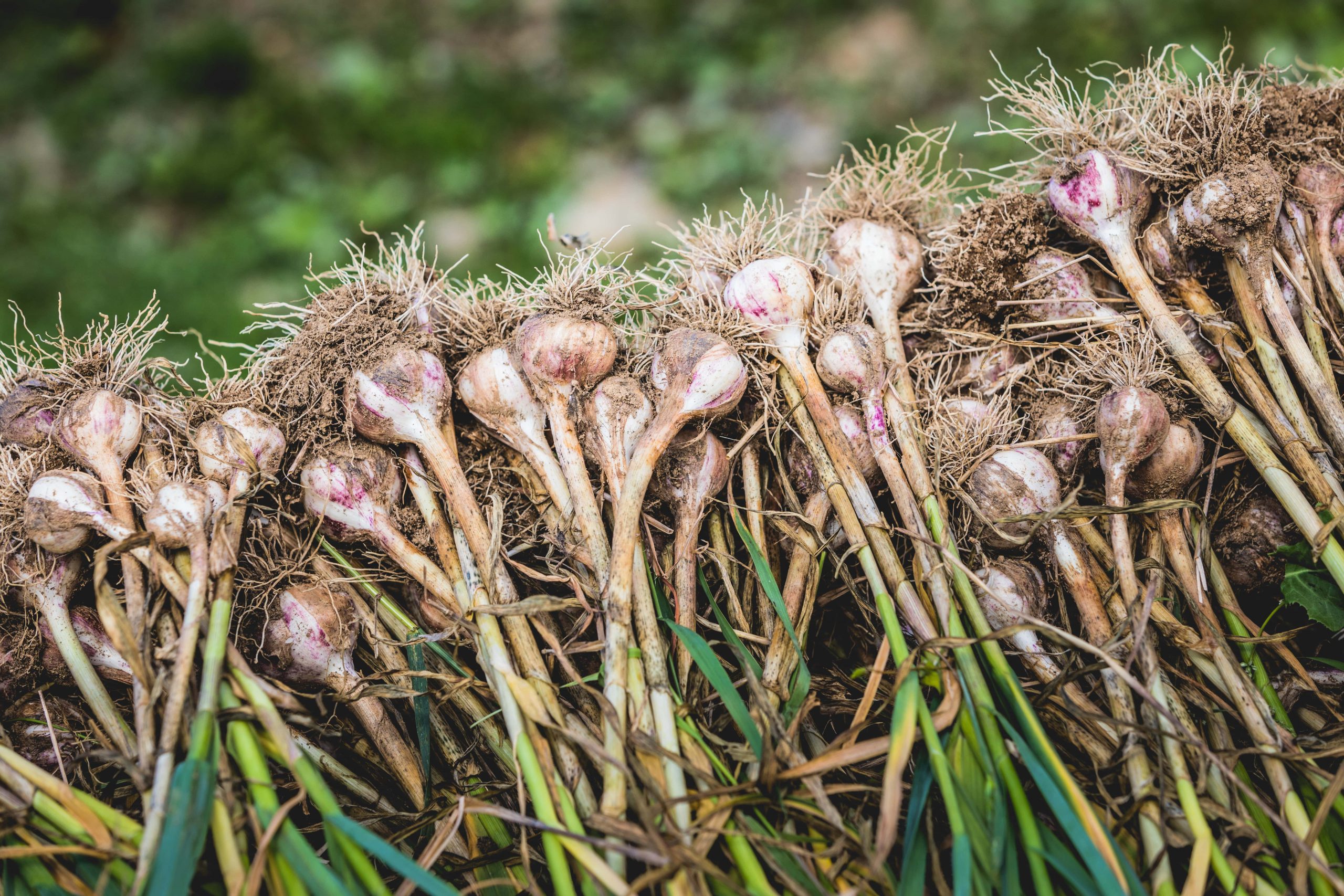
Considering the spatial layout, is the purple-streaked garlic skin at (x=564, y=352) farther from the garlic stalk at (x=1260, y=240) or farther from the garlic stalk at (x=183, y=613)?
the garlic stalk at (x=1260, y=240)

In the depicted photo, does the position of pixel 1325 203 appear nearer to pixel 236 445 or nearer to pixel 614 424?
pixel 614 424

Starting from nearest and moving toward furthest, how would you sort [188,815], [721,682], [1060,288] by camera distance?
[188,815], [721,682], [1060,288]

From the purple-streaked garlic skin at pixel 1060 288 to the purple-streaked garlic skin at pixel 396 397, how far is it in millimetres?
1030

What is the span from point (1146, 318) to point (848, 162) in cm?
295

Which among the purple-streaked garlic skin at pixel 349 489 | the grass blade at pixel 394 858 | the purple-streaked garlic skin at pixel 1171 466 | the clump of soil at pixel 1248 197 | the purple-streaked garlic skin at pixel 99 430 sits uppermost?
the purple-streaked garlic skin at pixel 99 430

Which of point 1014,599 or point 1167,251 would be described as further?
point 1167,251

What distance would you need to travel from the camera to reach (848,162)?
413 cm

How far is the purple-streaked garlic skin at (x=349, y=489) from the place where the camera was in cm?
135

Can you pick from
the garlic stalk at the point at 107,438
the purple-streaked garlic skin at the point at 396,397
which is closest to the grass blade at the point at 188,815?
the garlic stalk at the point at 107,438

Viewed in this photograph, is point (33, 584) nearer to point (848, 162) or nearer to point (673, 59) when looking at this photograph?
point (848, 162)

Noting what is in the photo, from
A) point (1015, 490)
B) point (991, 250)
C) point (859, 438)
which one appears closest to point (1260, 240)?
point (991, 250)

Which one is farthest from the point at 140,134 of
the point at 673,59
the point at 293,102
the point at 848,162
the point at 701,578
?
the point at 701,578

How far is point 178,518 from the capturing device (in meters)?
1.22

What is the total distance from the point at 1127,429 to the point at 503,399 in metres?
0.95
